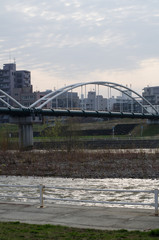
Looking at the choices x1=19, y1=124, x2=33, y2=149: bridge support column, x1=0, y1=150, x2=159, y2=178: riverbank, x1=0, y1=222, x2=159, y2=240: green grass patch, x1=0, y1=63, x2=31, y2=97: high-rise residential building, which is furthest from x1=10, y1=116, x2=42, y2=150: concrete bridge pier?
x1=0, y1=63, x2=31, y2=97: high-rise residential building

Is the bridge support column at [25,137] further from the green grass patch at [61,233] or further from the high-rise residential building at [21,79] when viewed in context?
the high-rise residential building at [21,79]

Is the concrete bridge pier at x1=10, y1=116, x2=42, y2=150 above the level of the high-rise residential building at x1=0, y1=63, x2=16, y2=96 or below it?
below

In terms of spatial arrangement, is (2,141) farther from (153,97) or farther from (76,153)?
(153,97)

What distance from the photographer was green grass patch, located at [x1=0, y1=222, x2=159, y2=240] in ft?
34.8

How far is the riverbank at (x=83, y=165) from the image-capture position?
3350 centimetres

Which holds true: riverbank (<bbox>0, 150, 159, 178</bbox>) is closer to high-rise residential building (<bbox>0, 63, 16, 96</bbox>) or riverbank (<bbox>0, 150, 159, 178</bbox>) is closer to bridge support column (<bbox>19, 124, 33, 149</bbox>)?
bridge support column (<bbox>19, 124, 33, 149</bbox>)

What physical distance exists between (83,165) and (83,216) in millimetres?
25199

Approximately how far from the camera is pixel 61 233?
442 inches

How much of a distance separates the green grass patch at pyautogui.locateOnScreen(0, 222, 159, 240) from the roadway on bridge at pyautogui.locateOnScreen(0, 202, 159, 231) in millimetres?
715

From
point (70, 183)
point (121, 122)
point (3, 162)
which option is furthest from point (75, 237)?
point (121, 122)

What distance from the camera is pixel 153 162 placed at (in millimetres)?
38844

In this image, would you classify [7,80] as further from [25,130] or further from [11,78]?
[25,130]

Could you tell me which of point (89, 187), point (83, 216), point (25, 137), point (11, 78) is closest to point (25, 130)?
point (25, 137)

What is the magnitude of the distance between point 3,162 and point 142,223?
33.1m
